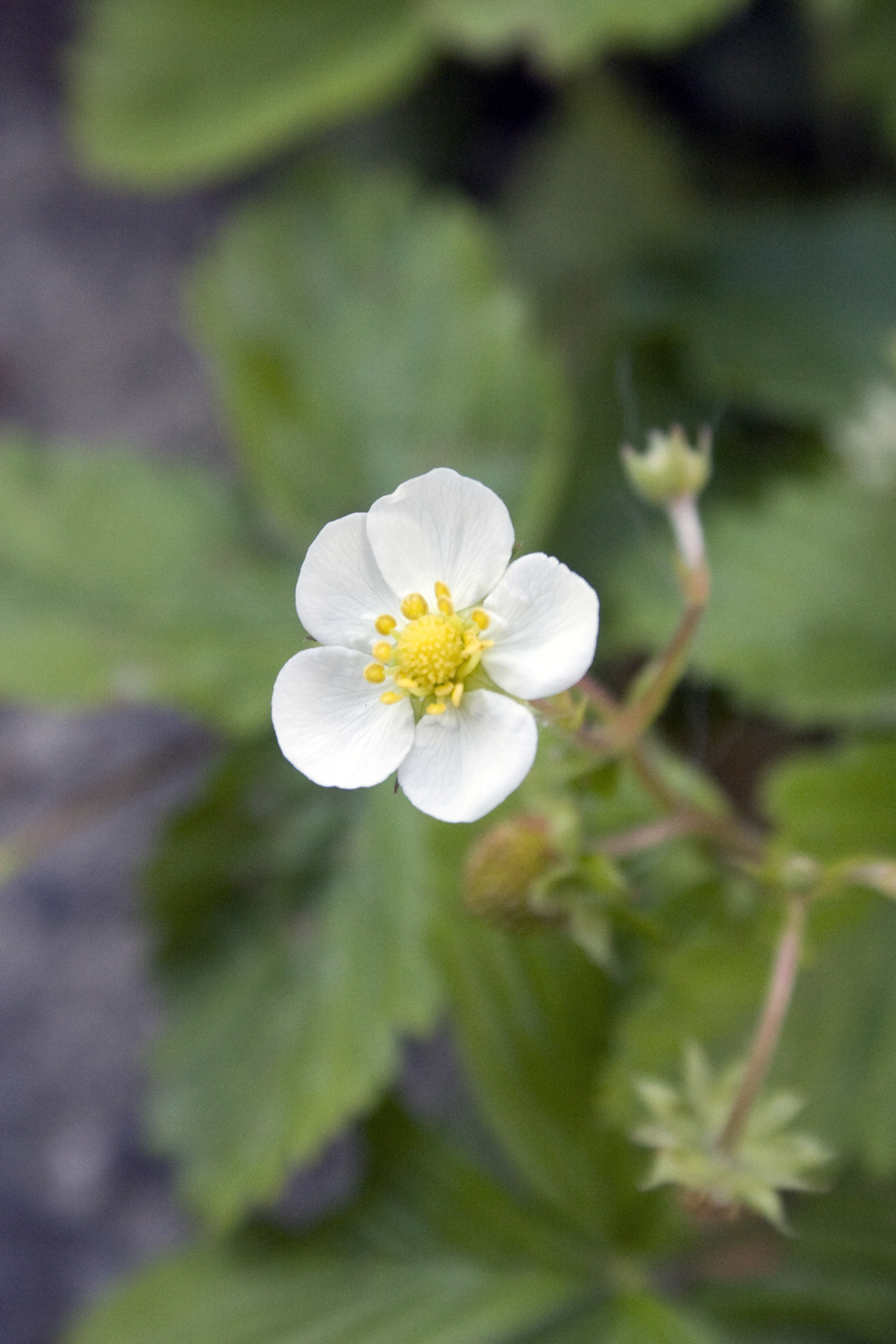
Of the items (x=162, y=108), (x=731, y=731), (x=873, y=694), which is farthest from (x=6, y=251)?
(x=873, y=694)

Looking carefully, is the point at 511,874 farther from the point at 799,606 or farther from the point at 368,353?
the point at 368,353

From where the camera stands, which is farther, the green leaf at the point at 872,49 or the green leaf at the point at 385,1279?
the green leaf at the point at 872,49

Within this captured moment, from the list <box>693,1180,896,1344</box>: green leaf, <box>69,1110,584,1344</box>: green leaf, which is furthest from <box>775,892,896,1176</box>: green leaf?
<box>69,1110,584,1344</box>: green leaf

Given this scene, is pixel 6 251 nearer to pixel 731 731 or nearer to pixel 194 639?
pixel 194 639

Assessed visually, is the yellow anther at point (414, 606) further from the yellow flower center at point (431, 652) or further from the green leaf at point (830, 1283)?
the green leaf at point (830, 1283)

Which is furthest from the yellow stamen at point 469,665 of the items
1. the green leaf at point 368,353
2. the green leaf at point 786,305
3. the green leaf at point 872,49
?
the green leaf at point 872,49

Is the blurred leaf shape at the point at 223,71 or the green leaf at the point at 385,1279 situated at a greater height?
the blurred leaf shape at the point at 223,71

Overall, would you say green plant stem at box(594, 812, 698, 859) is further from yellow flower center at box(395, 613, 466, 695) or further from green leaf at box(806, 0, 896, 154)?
green leaf at box(806, 0, 896, 154)
